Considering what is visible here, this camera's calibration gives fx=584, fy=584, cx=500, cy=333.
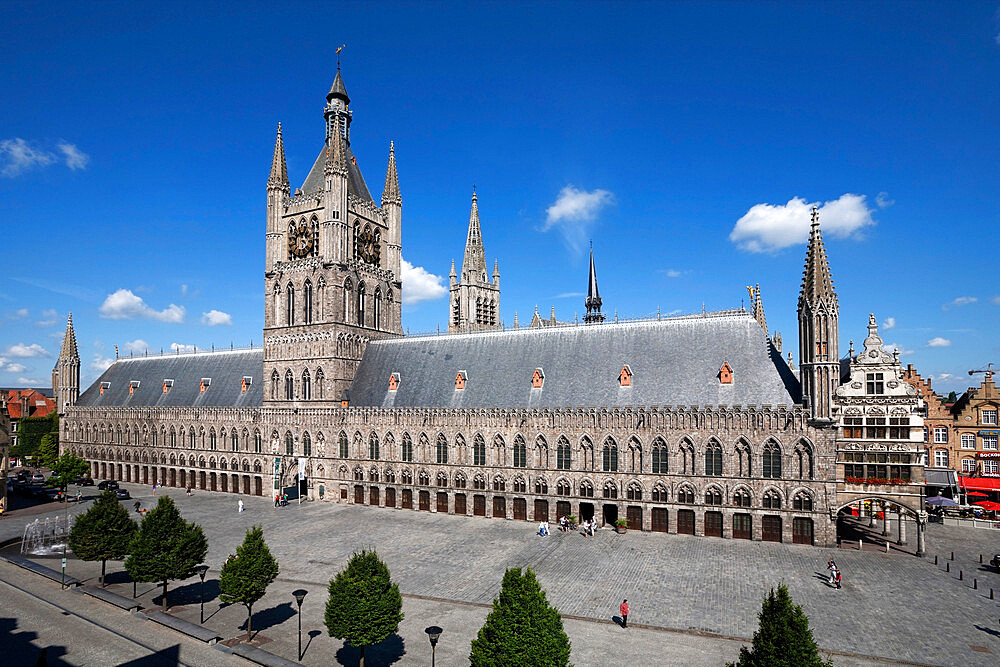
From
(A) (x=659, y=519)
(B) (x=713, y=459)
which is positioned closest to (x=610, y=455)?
(A) (x=659, y=519)

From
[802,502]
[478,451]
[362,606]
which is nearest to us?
[362,606]

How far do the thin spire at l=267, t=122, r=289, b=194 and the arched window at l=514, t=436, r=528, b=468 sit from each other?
141 ft

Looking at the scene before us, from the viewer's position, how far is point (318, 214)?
68125 millimetres

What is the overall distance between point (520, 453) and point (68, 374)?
7907cm

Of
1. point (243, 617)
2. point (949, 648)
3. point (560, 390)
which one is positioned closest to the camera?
point (949, 648)

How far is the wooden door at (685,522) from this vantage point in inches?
1890

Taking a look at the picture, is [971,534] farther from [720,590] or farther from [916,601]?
[720,590]

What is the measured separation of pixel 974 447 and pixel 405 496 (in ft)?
201

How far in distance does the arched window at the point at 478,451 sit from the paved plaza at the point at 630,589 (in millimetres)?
5892

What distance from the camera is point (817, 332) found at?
46.4m

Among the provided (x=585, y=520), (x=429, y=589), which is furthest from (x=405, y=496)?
(x=429, y=589)

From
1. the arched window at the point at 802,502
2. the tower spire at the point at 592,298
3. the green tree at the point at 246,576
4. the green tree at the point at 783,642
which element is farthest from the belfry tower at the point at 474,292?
the green tree at the point at 783,642

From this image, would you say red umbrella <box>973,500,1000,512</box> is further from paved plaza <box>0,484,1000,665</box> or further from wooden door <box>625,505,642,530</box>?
wooden door <box>625,505,642,530</box>

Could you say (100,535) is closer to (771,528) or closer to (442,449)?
(442,449)
